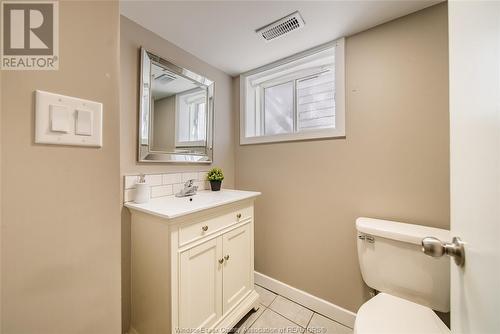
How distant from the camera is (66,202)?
1.39ft

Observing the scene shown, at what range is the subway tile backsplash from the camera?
1.17m

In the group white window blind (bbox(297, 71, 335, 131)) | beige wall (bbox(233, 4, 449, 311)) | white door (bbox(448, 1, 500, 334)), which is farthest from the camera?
white window blind (bbox(297, 71, 335, 131))

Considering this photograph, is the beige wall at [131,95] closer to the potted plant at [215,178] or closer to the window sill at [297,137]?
the potted plant at [215,178]

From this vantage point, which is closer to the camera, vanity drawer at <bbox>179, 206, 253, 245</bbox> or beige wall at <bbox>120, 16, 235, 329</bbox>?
vanity drawer at <bbox>179, 206, 253, 245</bbox>

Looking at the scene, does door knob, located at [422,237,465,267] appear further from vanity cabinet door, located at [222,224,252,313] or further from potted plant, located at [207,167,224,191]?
potted plant, located at [207,167,224,191]

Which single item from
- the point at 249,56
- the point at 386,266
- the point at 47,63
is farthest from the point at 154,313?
the point at 249,56

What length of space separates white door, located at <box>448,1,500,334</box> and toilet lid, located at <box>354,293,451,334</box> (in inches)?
12.0

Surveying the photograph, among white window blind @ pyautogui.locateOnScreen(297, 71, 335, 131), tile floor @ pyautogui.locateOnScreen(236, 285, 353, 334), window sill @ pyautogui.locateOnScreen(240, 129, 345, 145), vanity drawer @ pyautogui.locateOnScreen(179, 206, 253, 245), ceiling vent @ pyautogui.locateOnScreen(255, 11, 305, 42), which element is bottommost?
tile floor @ pyautogui.locateOnScreen(236, 285, 353, 334)

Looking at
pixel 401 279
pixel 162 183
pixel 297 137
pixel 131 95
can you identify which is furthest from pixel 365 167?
pixel 131 95

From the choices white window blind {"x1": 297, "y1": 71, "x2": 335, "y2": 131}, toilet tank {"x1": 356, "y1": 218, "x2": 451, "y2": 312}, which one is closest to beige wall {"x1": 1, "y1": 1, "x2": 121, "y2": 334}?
toilet tank {"x1": 356, "y1": 218, "x2": 451, "y2": 312}

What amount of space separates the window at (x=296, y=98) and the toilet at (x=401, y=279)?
71 centimetres

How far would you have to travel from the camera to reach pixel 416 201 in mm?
1103

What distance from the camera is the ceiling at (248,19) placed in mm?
1065

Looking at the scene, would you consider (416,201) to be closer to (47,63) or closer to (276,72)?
(276,72)
